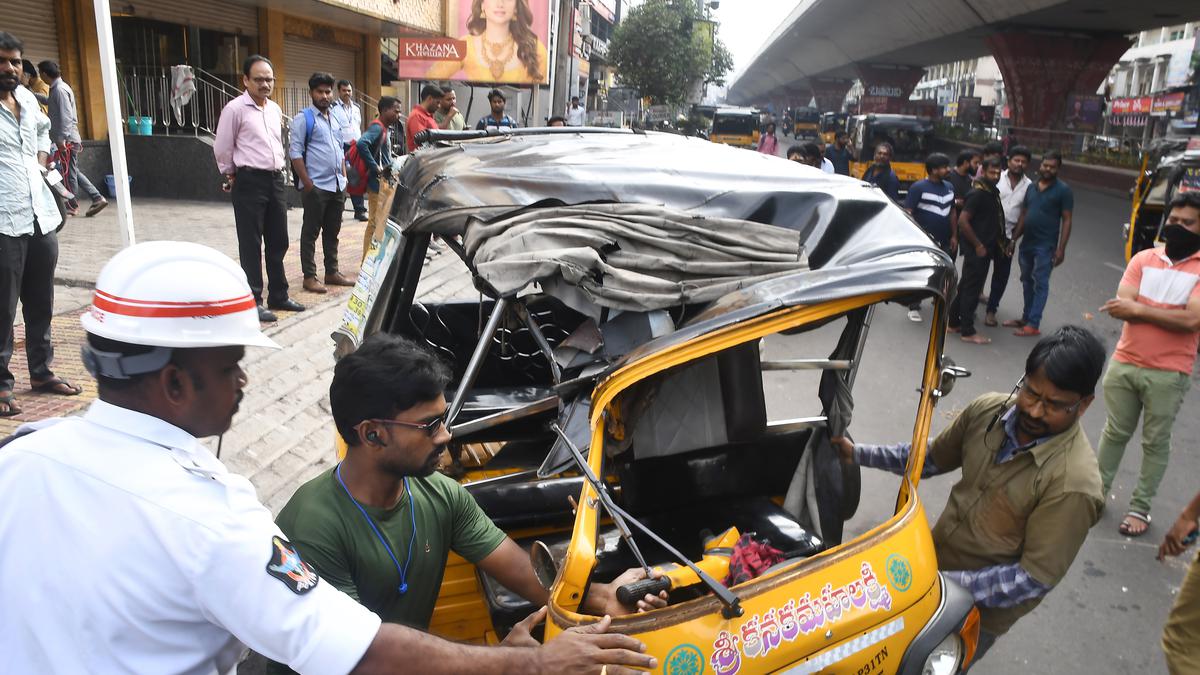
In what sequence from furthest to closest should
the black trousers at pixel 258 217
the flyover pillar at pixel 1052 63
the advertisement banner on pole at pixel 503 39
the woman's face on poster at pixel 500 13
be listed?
1. the flyover pillar at pixel 1052 63
2. the woman's face on poster at pixel 500 13
3. the advertisement banner on pole at pixel 503 39
4. the black trousers at pixel 258 217

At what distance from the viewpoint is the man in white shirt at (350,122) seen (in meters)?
9.32

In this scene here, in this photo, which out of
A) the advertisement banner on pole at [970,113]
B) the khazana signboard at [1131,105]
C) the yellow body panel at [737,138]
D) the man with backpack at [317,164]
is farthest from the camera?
the khazana signboard at [1131,105]

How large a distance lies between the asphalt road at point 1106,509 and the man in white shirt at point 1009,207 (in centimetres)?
47

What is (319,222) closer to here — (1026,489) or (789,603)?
(789,603)

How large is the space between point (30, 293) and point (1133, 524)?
693cm

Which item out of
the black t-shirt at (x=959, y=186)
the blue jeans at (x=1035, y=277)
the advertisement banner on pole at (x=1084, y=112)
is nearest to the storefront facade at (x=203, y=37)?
the black t-shirt at (x=959, y=186)

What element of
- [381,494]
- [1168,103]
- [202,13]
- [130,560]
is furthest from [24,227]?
[1168,103]

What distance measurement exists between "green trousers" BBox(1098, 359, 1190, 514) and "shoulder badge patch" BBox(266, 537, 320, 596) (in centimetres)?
461

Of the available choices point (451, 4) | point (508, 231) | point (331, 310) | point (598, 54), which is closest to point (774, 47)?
point (598, 54)

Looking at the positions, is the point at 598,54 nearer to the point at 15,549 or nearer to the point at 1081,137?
the point at 1081,137

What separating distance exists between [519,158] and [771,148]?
15.3 metres

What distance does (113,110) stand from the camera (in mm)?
5559

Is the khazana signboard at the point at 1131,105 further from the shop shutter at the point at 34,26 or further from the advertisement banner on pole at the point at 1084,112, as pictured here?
the shop shutter at the point at 34,26

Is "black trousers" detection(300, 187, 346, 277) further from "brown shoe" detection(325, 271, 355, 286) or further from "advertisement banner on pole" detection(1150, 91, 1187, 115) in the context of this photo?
"advertisement banner on pole" detection(1150, 91, 1187, 115)
